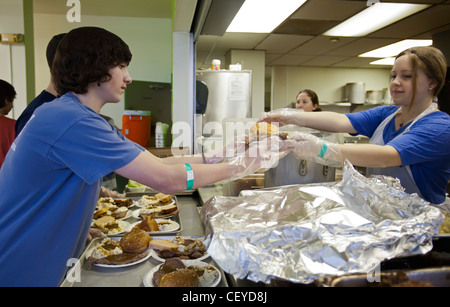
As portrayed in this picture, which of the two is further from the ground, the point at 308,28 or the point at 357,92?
the point at 308,28

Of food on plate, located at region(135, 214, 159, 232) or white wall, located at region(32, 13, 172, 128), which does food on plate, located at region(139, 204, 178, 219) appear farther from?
white wall, located at region(32, 13, 172, 128)

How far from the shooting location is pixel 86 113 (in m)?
1.11

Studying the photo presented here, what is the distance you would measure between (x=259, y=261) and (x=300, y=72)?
26.7 feet

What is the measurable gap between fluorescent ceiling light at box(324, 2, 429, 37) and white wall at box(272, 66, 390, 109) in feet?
10.1

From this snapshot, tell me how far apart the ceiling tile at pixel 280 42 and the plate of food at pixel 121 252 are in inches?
190

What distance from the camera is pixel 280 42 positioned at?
5895mm

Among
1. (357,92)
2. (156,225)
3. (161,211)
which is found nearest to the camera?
(156,225)

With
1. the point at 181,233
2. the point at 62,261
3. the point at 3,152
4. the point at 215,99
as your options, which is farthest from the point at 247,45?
the point at 62,261

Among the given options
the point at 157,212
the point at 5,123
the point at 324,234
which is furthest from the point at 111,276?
the point at 5,123

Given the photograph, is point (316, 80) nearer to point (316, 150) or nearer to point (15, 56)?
point (15, 56)

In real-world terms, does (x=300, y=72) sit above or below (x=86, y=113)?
above

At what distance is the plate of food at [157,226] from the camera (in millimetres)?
1617

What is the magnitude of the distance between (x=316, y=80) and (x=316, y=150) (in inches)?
292
